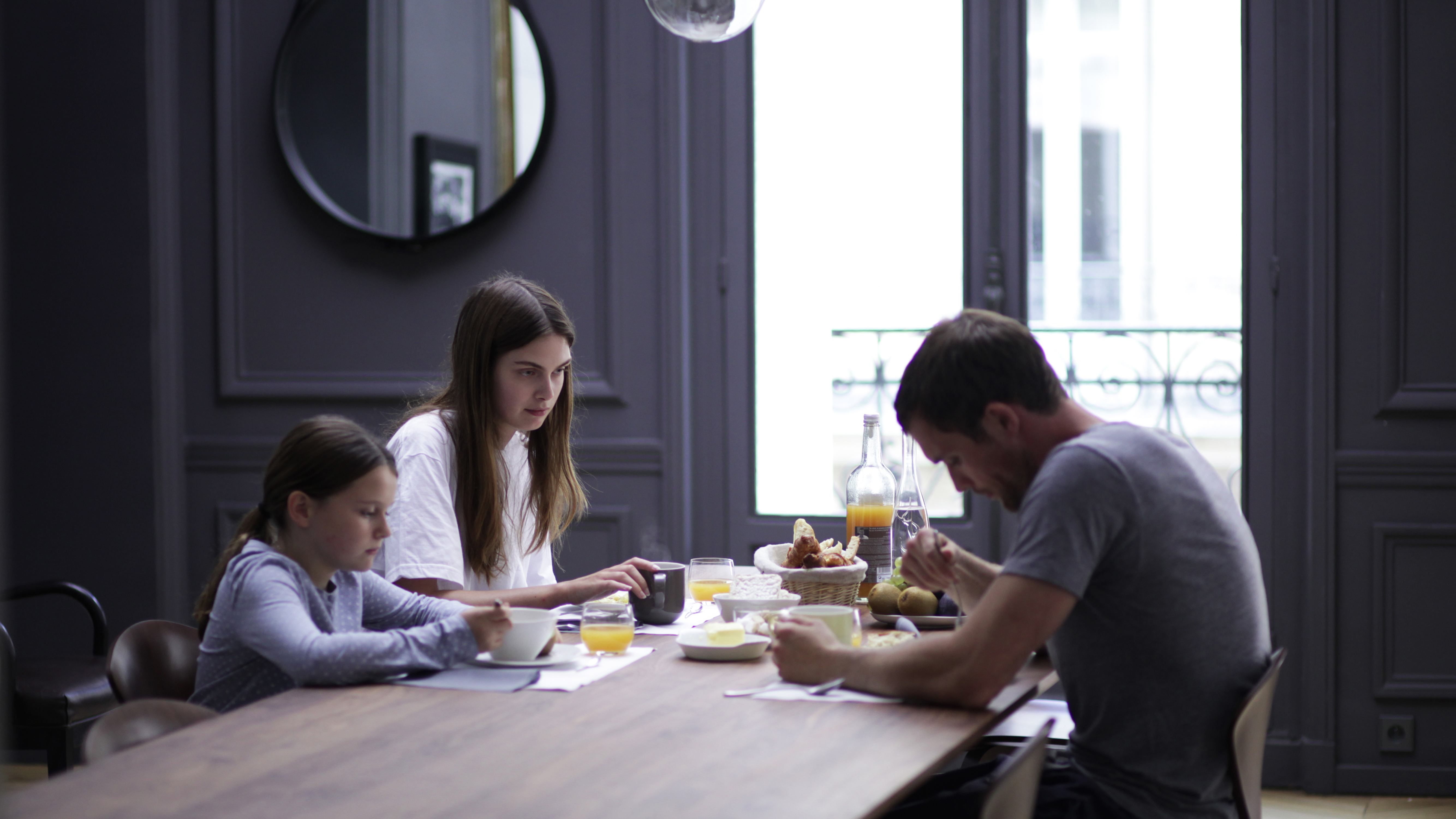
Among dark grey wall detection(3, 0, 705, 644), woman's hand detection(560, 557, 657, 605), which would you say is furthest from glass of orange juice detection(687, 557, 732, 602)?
dark grey wall detection(3, 0, 705, 644)

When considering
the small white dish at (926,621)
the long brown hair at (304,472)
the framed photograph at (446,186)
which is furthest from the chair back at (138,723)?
the framed photograph at (446,186)

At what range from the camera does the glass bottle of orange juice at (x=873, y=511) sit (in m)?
2.14

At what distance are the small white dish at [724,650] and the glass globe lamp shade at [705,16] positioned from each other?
1.03 metres

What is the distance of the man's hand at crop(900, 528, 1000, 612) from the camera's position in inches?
67.6

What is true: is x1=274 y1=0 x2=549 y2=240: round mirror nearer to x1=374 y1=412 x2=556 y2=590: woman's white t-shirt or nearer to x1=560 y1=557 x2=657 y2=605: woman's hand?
x1=374 y1=412 x2=556 y2=590: woman's white t-shirt

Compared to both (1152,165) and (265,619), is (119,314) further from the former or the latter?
(1152,165)

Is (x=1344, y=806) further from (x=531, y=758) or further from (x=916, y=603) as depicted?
(x=531, y=758)

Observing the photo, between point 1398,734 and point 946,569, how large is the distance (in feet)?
7.05

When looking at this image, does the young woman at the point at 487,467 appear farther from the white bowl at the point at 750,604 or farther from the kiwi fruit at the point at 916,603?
the kiwi fruit at the point at 916,603

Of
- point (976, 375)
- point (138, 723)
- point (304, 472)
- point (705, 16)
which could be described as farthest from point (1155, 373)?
point (138, 723)

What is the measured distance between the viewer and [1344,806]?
10.2 ft

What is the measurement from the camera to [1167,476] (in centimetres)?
144

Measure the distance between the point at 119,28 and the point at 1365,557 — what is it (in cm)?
369

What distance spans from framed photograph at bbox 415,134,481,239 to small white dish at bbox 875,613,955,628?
2.01 m
